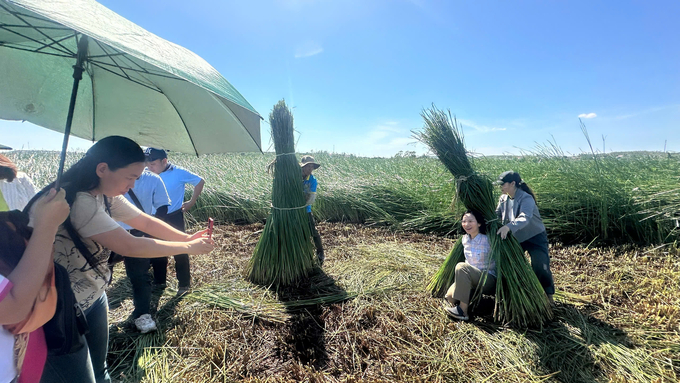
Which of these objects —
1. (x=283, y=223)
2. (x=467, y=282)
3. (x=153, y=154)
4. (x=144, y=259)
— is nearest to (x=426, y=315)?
(x=467, y=282)

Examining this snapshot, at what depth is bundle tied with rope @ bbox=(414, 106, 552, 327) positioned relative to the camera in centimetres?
254

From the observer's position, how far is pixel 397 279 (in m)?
3.41

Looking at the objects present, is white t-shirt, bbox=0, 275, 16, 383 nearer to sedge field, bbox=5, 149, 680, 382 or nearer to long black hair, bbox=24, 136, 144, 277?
long black hair, bbox=24, 136, 144, 277

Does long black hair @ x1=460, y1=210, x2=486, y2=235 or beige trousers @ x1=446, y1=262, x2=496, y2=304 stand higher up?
long black hair @ x1=460, y1=210, x2=486, y2=235

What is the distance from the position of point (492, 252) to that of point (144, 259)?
2938 millimetres

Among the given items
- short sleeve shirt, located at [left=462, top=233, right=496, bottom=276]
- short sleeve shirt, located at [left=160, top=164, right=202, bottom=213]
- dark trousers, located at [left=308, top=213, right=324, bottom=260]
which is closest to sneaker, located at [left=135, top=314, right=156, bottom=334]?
short sleeve shirt, located at [left=160, top=164, right=202, bottom=213]

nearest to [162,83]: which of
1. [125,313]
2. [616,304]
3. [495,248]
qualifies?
[125,313]

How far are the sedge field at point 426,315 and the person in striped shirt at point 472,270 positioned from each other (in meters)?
0.13

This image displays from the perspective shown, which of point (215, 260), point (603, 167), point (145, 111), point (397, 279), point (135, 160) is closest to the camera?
point (135, 160)

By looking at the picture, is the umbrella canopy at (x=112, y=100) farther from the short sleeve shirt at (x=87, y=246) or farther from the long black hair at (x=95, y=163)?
the short sleeve shirt at (x=87, y=246)

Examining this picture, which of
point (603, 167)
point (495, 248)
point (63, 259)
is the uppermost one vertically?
point (603, 167)

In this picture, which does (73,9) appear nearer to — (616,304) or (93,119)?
(93,119)

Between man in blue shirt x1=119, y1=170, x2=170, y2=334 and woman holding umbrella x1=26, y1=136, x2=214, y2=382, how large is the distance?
1.15 metres

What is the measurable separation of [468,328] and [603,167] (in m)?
5.07
